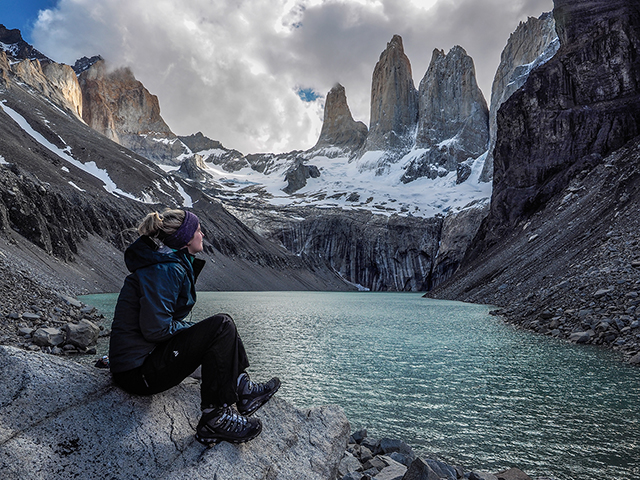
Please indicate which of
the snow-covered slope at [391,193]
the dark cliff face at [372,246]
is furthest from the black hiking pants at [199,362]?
the snow-covered slope at [391,193]

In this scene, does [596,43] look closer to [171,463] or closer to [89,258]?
[171,463]

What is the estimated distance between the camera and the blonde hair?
3904mm

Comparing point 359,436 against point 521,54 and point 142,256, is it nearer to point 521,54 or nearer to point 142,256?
point 142,256

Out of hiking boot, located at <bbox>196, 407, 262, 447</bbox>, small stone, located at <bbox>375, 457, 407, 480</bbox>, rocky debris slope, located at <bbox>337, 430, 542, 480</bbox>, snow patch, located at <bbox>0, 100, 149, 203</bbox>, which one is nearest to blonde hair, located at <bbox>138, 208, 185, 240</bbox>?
hiking boot, located at <bbox>196, 407, 262, 447</bbox>

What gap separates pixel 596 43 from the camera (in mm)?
48312

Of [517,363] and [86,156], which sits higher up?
[86,156]

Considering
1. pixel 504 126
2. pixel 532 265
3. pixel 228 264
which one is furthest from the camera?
pixel 228 264

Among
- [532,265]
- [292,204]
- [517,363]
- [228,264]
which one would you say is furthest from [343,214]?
[517,363]

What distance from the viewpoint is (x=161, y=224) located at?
3982mm

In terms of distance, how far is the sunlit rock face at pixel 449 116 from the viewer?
17038cm

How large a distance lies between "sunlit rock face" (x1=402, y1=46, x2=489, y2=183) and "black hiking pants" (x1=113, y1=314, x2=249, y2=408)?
174 meters

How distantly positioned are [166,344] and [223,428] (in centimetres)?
96

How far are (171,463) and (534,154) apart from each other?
58483 mm

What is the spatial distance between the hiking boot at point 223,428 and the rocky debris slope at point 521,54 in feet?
380
